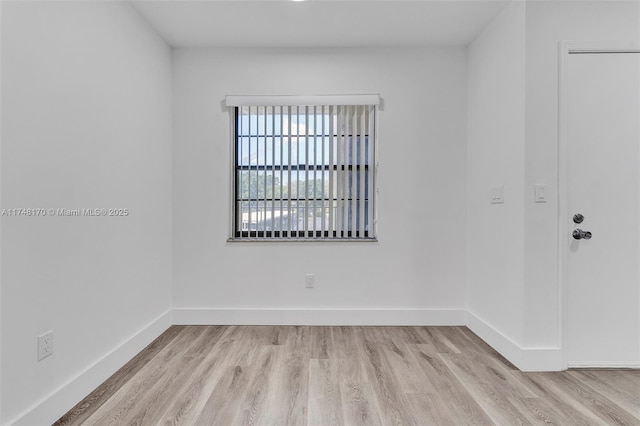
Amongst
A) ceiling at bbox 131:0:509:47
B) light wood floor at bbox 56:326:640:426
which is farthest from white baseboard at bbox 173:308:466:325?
ceiling at bbox 131:0:509:47

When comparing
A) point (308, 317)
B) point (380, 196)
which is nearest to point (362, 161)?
point (380, 196)

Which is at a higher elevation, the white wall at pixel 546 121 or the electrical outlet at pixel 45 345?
the white wall at pixel 546 121

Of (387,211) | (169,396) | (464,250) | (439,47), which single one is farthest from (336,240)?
(439,47)

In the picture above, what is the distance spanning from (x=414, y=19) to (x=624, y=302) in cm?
245

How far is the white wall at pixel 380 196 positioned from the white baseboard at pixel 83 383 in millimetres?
638

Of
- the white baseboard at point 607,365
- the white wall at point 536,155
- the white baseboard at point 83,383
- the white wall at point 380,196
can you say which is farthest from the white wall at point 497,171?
the white baseboard at point 83,383

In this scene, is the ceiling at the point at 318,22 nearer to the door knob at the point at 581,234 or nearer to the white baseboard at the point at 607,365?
the door knob at the point at 581,234

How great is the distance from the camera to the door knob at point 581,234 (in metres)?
2.24

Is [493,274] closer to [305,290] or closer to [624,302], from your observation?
[624,302]

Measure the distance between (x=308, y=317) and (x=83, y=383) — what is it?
170cm

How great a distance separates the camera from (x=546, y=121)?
2.25m

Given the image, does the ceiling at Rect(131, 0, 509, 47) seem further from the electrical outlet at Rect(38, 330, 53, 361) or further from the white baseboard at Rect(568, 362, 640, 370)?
the white baseboard at Rect(568, 362, 640, 370)

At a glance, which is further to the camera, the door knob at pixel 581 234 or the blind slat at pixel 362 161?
the blind slat at pixel 362 161

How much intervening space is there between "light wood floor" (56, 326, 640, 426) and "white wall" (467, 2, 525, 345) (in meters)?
0.39
